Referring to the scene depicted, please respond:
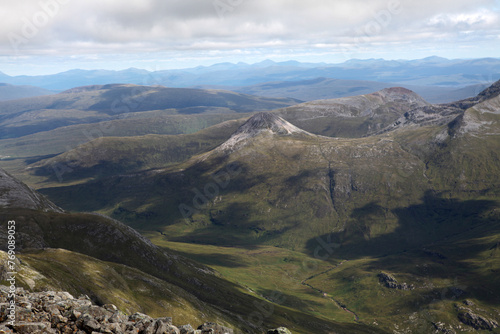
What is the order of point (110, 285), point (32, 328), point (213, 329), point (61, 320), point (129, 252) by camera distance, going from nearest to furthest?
point (32, 328) → point (61, 320) → point (213, 329) → point (110, 285) → point (129, 252)

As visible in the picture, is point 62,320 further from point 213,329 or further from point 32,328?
point 213,329

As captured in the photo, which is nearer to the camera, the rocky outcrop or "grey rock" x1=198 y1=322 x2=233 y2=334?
the rocky outcrop

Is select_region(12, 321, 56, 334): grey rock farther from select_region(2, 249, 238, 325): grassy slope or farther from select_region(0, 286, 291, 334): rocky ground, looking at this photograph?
select_region(2, 249, 238, 325): grassy slope

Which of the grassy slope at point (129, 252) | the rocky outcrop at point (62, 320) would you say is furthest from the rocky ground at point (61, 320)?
the grassy slope at point (129, 252)

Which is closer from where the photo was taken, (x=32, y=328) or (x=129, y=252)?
(x=32, y=328)

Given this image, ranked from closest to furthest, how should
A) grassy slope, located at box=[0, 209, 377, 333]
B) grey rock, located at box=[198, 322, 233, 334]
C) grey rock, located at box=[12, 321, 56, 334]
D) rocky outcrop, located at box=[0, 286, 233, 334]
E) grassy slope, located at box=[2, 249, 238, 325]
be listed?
grey rock, located at box=[12, 321, 56, 334]
rocky outcrop, located at box=[0, 286, 233, 334]
grey rock, located at box=[198, 322, 233, 334]
grassy slope, located at box=[2, 249, 238, 325]
grassy slope, located at box=[0, 209, 377, 333]

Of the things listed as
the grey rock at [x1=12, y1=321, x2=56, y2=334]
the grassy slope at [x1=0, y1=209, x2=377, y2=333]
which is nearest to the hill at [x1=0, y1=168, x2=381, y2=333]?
the grassy slope at [x1=0, y1=209, x2=377, y2=333]

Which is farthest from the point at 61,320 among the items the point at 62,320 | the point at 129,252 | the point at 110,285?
the point at 129,252

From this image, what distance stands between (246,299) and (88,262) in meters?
99.1

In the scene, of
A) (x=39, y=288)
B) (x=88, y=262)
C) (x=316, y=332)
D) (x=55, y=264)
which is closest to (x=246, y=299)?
(x=316, y=332)

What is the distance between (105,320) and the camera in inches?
1567

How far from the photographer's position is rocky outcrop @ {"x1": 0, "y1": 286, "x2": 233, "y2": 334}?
113 feet

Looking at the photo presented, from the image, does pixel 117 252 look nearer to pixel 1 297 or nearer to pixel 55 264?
pixel 55 264

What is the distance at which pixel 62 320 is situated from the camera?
3809 cm
